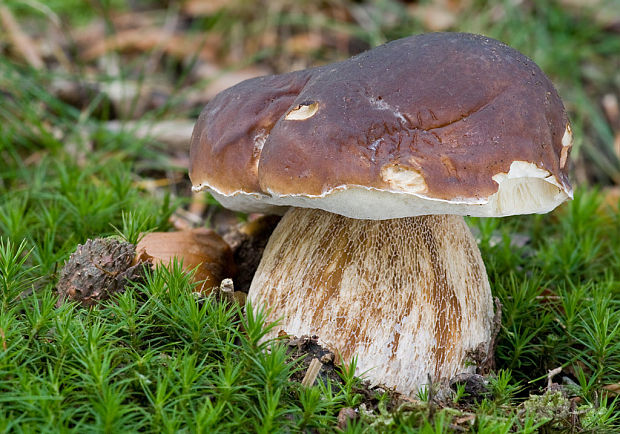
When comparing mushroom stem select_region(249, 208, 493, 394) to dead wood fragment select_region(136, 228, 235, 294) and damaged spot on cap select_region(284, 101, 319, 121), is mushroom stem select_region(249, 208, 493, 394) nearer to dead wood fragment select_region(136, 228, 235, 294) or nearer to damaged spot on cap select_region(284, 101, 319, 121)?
dead wood fragment select_region(136, 228, 235, 294)

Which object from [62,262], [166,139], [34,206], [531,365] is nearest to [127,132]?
[166,139]

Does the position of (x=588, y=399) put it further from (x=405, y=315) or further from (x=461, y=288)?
(x=405, y=315)

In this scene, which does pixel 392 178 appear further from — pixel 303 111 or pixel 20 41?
pixel 20 41

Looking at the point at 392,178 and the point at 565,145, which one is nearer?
the point at 392,178

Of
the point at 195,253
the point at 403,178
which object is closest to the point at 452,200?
the point at 403,178

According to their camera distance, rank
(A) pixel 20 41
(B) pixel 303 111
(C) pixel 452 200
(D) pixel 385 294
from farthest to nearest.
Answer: (A) pixel 20 41 < (D) pixel 385 294 < (B) pixel 303 111 < (C) pixel 452 200

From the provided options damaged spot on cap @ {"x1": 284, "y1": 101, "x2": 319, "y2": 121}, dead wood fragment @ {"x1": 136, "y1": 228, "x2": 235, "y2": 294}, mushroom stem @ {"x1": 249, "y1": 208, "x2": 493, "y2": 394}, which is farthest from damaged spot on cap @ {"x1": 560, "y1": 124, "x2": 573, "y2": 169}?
dead wood fragment @ {"x1": 136, "y1": 228, "x2": 235, "y2": 294}

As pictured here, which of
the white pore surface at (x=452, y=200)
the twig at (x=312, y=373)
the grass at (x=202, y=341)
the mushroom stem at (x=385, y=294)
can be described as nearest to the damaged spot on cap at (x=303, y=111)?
the white pore surface at (x=452, y=200)
